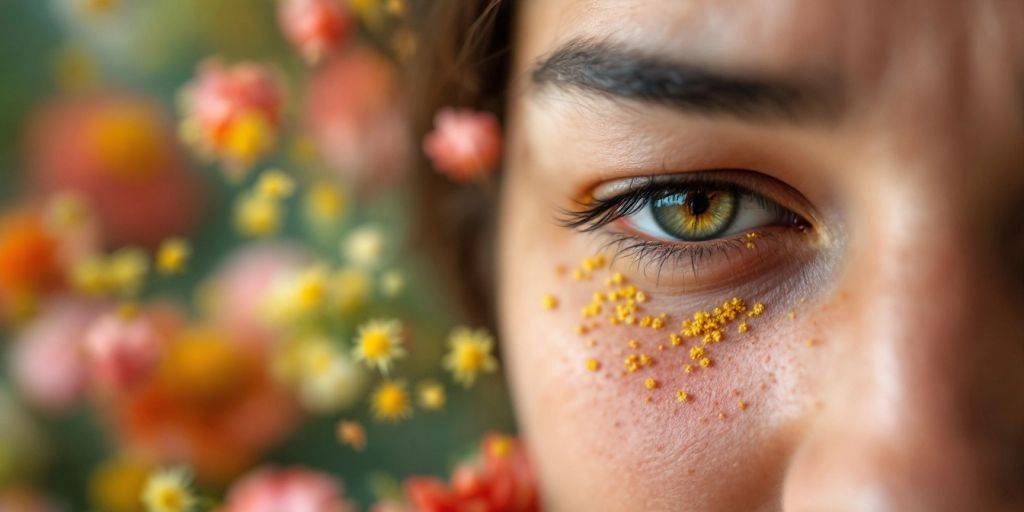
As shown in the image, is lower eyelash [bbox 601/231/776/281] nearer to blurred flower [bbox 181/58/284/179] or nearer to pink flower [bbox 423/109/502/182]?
pink flower [bbox 423/109/502/182]

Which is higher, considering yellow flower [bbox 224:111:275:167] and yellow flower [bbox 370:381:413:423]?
yellow flower [bbox 224:111:275:167]

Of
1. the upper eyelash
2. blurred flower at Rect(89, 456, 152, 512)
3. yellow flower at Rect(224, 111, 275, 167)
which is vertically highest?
yellow flower at Rect(224, 111, 275, 167)

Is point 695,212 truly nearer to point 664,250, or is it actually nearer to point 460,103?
point 664,250

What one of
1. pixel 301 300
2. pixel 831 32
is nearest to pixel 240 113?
pixel 301 300

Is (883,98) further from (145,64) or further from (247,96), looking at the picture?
(145,64)

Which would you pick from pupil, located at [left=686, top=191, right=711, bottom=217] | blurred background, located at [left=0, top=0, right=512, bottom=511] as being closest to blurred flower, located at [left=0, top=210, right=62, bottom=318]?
blurred background, located at [left=0, top=0, right=512, bottom=511]

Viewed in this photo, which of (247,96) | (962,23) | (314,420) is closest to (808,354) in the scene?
(962,23)
